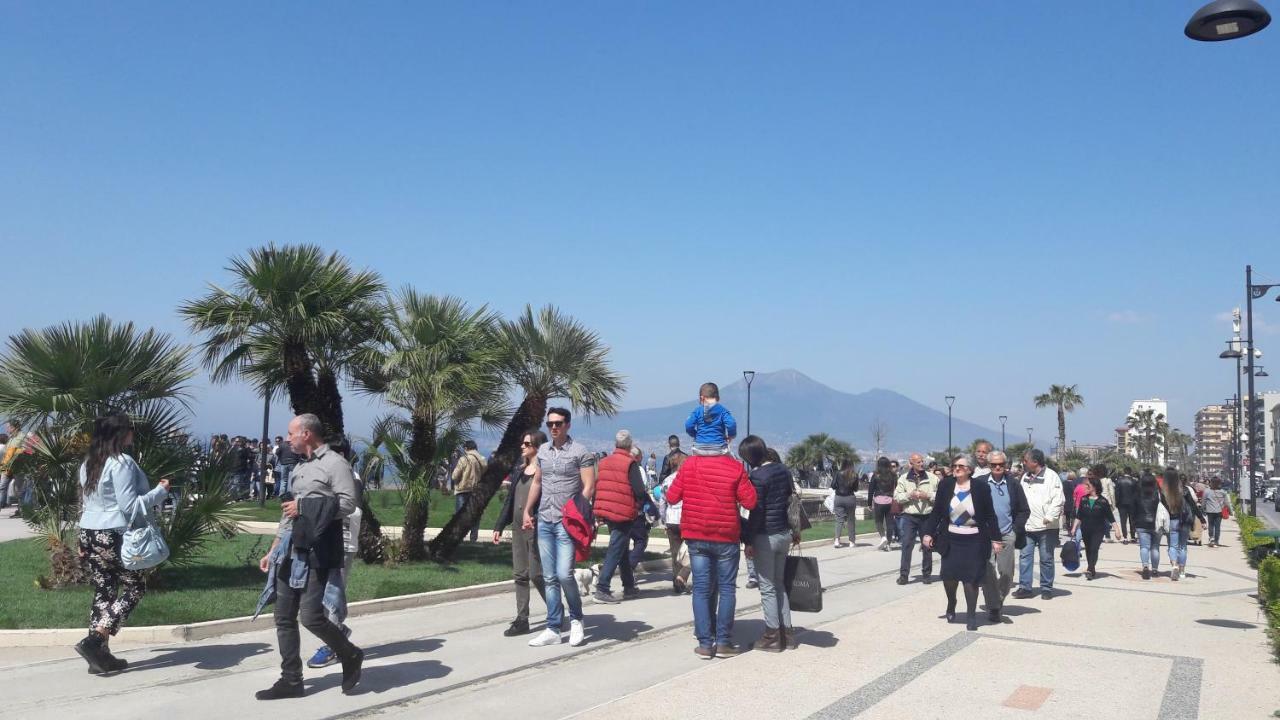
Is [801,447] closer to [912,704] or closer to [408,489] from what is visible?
[408,489]

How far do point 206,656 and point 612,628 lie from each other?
357 cm

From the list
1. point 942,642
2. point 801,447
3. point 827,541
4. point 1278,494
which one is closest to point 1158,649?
point 942,642

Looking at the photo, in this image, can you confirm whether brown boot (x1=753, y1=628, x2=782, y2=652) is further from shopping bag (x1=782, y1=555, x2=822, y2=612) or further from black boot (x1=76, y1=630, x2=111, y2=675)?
black boot (x1=76, y1=630, x2=111, y2=675)

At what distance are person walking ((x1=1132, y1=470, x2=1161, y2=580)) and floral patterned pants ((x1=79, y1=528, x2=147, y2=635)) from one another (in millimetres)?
13099

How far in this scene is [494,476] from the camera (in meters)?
14.1

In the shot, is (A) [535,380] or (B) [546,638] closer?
(B) [546,638]

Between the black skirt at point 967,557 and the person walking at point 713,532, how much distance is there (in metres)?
2.91

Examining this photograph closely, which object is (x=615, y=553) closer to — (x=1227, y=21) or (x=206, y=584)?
(x=206, y=584)

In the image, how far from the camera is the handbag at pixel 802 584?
897 centimetres

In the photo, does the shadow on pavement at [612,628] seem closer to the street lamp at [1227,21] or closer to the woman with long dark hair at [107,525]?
the woman with long dark hair at [107,525]

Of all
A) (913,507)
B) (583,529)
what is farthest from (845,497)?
(583,529)

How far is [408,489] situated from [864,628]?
20.8ft

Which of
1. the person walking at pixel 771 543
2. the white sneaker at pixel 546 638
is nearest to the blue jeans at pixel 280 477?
the white sneaker at pixel 546 638

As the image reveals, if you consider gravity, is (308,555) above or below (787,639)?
above
